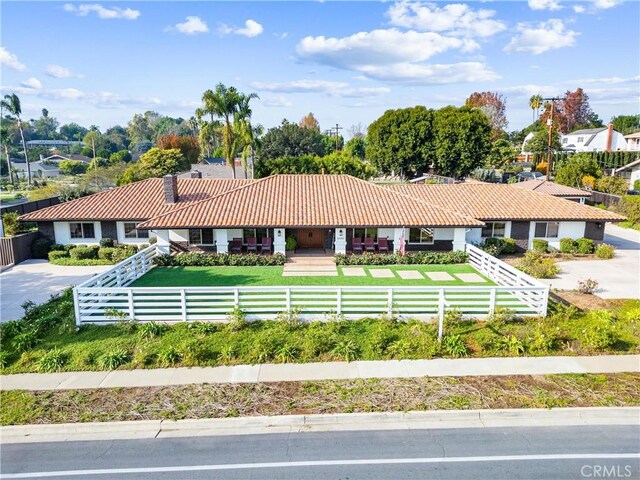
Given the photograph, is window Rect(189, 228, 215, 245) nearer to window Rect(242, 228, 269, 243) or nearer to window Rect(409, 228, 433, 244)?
window Rect(242, 228, 269, 243)

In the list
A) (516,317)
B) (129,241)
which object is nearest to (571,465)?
(516,317)

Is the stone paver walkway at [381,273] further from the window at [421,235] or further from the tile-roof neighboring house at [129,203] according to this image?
the tile-roof neighboring house at [129,203]

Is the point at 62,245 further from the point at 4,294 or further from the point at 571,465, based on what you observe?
the point at 571,465

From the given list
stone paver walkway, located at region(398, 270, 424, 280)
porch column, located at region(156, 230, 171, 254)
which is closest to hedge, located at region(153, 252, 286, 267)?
porch column, located at region(156, 230, 171, 254)

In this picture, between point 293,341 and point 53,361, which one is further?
point 293,341

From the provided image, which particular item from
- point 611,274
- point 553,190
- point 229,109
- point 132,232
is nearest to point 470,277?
point 611,274

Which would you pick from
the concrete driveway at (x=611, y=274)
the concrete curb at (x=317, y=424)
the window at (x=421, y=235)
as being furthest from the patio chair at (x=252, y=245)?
the concrete curb at (x=317, y=424)

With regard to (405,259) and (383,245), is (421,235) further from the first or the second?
(405,259)
